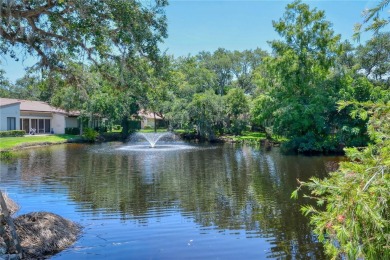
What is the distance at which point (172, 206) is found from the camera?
11.3 m

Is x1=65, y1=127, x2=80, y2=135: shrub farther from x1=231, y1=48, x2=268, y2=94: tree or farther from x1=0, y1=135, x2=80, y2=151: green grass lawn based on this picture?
x1=231, y1=48, x2=268, y2=94: tree

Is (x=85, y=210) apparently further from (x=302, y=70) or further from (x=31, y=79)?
(x=302, y=70)

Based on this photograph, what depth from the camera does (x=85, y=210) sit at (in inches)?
423

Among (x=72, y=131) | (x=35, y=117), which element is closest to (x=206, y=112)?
(x=72, y=131)

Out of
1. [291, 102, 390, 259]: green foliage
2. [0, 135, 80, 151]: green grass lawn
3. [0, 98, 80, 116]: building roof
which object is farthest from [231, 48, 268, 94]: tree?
[291, 102, 390, 259]: green foliage

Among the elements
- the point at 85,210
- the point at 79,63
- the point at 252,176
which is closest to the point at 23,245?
the point at 85,210

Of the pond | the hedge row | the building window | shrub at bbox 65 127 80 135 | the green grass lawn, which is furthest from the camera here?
shrub at bbox 65 127 80 135

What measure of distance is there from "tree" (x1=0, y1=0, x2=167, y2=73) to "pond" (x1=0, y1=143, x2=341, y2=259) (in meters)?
4.11

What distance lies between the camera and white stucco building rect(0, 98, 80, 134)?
37.5 meters

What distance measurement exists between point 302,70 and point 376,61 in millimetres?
15507

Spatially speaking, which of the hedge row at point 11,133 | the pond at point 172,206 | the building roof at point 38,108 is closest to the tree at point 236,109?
the building roof at point 38,108

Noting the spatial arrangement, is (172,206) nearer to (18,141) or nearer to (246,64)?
(18,141)

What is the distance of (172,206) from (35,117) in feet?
118

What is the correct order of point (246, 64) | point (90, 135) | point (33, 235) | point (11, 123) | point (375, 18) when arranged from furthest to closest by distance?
point (246, 64), point (90, 135), point (11, 123), point (33, 235), point (375, 18)
